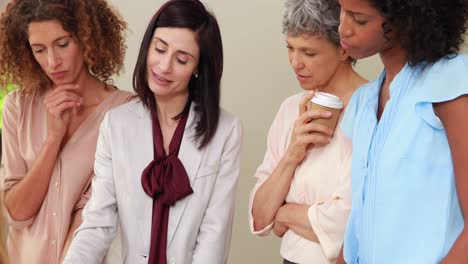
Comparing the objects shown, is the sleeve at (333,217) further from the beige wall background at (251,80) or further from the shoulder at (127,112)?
the beige wall background at (251,80)

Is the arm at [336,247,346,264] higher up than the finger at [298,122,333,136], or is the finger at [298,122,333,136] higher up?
the finger at [298,122,333,136]

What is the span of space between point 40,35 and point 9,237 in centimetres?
63

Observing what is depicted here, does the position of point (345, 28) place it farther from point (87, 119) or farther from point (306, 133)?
point (87, 119)

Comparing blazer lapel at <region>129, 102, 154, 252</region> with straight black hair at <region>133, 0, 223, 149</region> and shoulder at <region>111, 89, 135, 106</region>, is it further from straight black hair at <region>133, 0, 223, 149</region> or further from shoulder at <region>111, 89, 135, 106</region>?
shoulder at <region>111, 89, 135, 106</region>

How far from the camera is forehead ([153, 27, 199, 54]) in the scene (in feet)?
6.24

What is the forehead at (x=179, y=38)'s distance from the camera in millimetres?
1903

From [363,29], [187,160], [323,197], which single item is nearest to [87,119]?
[187,160]

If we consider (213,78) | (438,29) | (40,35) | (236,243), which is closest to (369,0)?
(438,29)

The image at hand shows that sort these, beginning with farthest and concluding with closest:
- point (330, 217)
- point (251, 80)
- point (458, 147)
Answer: point (251, 80), point (330, 217), point (458, 147)

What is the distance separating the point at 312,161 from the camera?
1801 mm

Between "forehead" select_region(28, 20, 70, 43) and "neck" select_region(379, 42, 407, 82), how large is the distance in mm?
1069

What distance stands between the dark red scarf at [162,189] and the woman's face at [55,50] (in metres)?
0.45

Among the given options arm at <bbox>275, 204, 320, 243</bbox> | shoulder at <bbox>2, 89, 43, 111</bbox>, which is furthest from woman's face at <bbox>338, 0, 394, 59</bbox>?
shoulder at <bbox>2, 89, 43, 111</bbox>

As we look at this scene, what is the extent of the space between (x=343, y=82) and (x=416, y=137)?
0.55m
